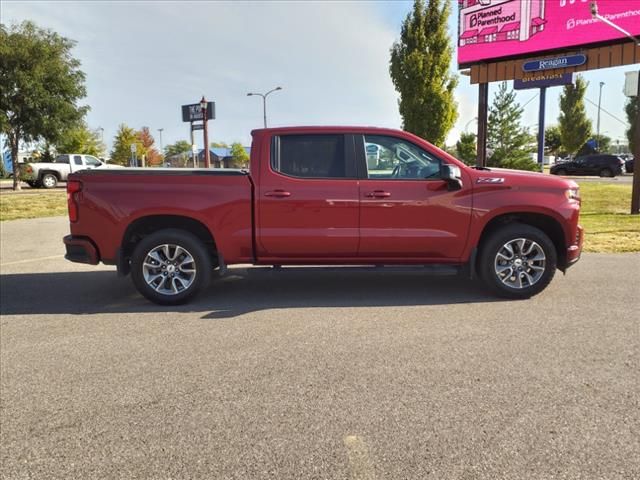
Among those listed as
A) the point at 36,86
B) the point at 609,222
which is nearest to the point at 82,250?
the point at 609,222

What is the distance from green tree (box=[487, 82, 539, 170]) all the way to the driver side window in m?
19.2

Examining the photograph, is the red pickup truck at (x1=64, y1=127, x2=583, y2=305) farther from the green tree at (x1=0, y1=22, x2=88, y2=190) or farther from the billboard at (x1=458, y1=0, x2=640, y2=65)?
the green tree at (x1=0, y1=22, x2=88, y2=190)

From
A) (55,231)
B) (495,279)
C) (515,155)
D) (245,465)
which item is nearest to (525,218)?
(495,279)

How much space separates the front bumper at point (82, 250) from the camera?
562 cm

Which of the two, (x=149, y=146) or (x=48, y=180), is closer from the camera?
(x=48, y=180)

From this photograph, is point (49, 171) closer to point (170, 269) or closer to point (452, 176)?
point (170, 269)

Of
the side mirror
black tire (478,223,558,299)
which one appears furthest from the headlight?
the side mirror

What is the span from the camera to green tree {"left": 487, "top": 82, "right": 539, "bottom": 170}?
76.5 feet

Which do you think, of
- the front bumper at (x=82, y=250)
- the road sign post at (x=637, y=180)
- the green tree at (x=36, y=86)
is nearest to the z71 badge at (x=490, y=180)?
the front bumper at (x=82, y=250)

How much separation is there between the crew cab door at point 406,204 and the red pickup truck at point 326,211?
0.01 metres

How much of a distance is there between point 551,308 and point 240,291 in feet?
11.7

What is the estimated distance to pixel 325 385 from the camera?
351 cm

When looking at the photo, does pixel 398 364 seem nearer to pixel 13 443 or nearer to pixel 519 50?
pixel 13 443

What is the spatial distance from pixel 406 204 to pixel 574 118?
53.2 m
